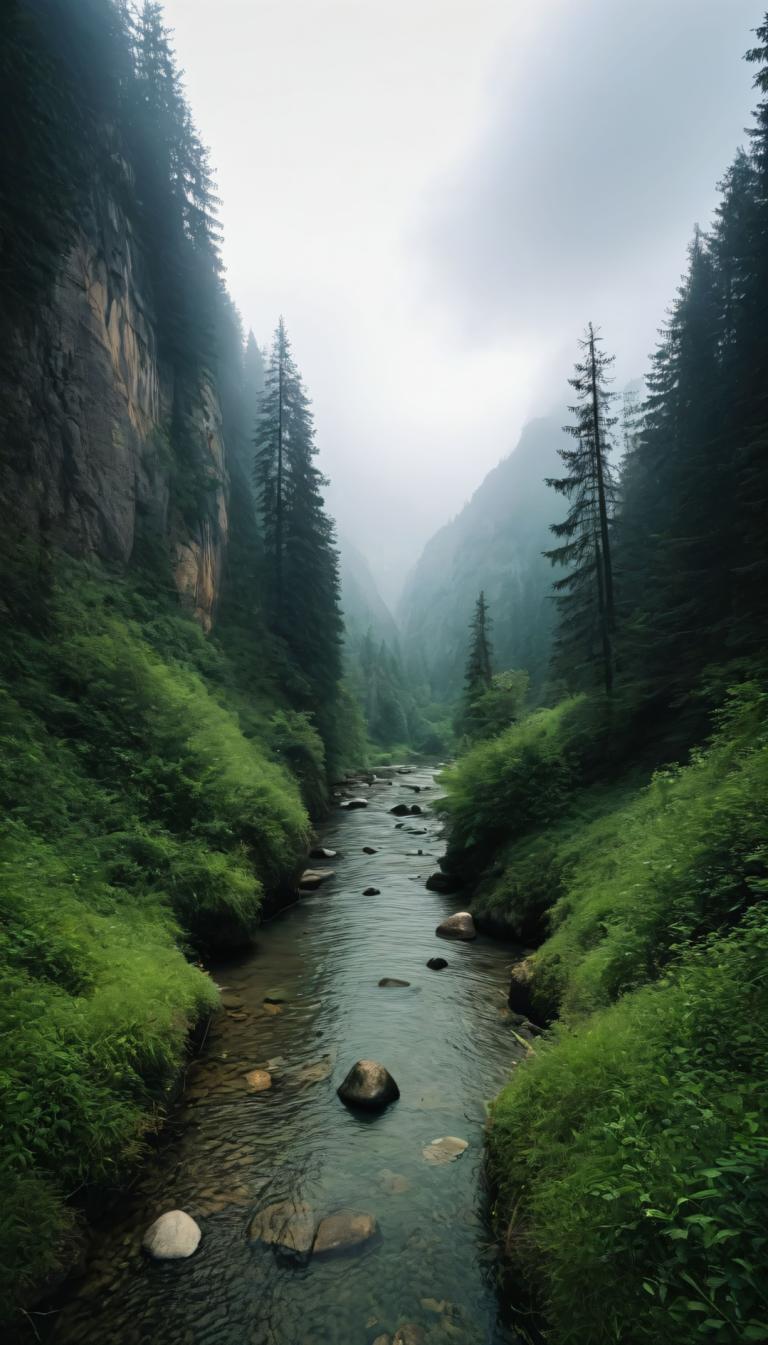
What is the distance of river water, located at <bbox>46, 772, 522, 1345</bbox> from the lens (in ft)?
15.2

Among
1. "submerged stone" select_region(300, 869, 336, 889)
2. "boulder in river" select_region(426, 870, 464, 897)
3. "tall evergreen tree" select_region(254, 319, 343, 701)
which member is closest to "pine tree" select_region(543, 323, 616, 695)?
"boulder in river" select_region(426, 870, 464, 897)

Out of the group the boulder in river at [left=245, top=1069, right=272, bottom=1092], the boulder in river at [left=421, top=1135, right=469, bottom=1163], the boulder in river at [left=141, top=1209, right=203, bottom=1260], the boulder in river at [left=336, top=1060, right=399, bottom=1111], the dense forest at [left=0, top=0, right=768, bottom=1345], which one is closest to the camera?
the dense forest at [left=0, top=0, right=768, bottom=1345]

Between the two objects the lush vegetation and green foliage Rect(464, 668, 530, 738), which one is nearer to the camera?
the lush vegetation

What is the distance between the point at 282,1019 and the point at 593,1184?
6908 millimetres

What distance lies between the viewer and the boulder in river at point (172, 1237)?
5.18 meters

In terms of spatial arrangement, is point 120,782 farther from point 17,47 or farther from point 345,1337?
point 17,47

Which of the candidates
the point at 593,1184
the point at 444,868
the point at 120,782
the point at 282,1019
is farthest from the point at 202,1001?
the point at 444,868

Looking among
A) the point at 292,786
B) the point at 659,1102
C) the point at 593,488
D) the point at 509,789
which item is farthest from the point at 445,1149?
the point at 593,488

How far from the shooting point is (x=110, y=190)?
22750 millimetres

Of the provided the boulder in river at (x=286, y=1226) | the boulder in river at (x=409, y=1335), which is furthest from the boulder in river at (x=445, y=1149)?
the boulder in river at (x=409, y=1335)

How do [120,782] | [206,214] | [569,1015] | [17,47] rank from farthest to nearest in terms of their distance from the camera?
[206,214]
[17,47]
[120,782]
[569,1015]

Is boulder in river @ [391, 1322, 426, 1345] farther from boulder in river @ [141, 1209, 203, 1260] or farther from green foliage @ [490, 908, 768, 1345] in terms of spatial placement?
boulder in river @ [141, 1209, 203, 1260]

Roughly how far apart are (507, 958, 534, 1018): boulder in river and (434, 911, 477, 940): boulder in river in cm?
324

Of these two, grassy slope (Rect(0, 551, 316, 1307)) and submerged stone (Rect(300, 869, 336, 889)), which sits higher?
grassy slope (Rect(0, 551, 316, 1307))
